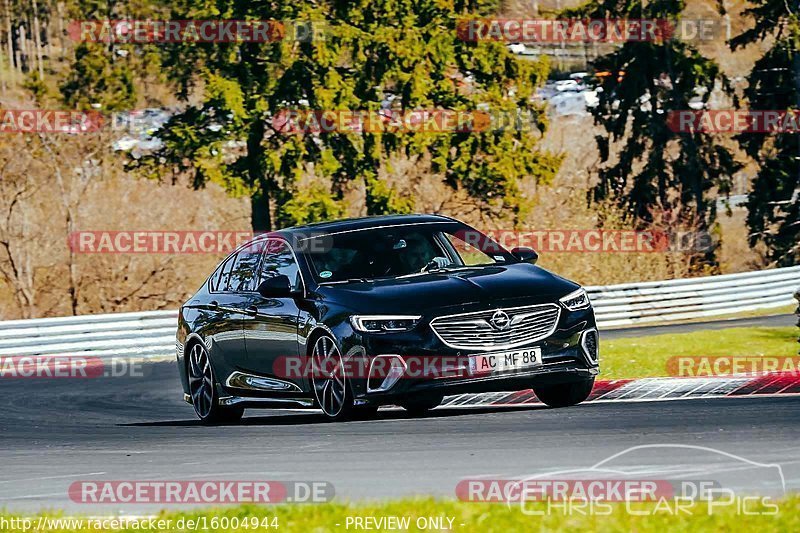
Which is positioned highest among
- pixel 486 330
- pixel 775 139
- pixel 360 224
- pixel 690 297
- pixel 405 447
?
pixel 360 224

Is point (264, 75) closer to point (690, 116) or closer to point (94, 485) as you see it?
point (690, 116)

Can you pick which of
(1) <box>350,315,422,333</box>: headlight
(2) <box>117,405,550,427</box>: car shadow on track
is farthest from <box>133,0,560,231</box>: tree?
(1) <box>350,315,422,333</box>: headlight

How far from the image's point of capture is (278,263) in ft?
40.1

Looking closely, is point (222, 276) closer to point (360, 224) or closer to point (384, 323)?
point (360, 224)

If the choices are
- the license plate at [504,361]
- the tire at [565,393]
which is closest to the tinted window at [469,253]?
the tire at [565,393]

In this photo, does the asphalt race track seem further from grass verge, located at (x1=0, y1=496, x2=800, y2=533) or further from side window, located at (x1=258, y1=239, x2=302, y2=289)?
side window, located at (x1=258, y1=239, x2=302, y2=289)

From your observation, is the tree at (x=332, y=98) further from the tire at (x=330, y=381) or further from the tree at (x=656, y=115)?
the tire at (x=330, y=381)

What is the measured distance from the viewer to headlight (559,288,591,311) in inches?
436

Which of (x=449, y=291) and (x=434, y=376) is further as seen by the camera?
(x=449, y=291)

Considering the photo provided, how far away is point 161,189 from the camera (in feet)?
142

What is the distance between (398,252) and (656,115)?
39.7 m

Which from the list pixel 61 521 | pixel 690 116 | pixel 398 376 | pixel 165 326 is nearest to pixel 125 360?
pixel 165 326

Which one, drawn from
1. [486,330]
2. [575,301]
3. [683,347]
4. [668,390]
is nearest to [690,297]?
[683,347]

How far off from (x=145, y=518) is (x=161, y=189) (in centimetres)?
3666
